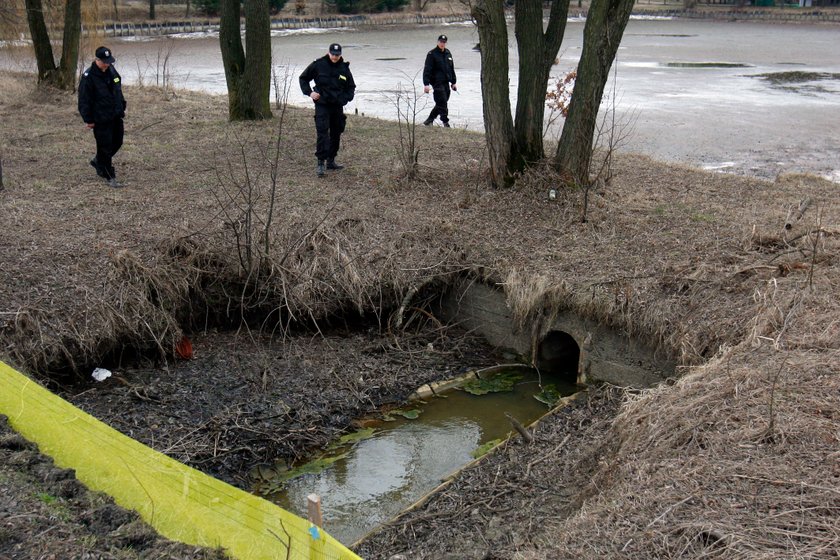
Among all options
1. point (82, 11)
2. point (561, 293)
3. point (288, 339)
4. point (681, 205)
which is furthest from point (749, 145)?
point (82, 11)

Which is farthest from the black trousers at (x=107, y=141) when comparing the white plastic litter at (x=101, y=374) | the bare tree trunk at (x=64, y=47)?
the bare tree trunk at (x=64, y=47)

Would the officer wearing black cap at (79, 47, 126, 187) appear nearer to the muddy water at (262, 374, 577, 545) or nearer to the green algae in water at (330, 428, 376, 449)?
the green algae in water at (330, 428, 376, 449)

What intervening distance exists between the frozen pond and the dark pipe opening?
14.2ft

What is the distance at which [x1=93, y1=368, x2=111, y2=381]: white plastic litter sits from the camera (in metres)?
7.50

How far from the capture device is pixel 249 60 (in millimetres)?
15117

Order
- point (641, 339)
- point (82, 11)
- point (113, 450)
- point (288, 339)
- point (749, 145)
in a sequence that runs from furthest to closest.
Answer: point (82, 11) → point (749, 145) → point (288, 339) → point (641, 339) → point (113, 450)

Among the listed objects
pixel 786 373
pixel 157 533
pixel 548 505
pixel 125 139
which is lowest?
pixel 548 505

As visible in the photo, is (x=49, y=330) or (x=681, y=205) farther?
(x=681, y=205)

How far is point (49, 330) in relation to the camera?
286 inches

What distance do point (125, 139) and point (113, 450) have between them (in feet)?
32.1

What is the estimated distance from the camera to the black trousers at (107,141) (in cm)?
1057

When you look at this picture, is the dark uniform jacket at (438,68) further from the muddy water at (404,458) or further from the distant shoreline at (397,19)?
the distant shoreline at (397,19)

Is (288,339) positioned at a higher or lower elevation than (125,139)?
lower

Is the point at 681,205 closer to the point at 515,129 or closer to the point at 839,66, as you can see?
the point at 515,129
